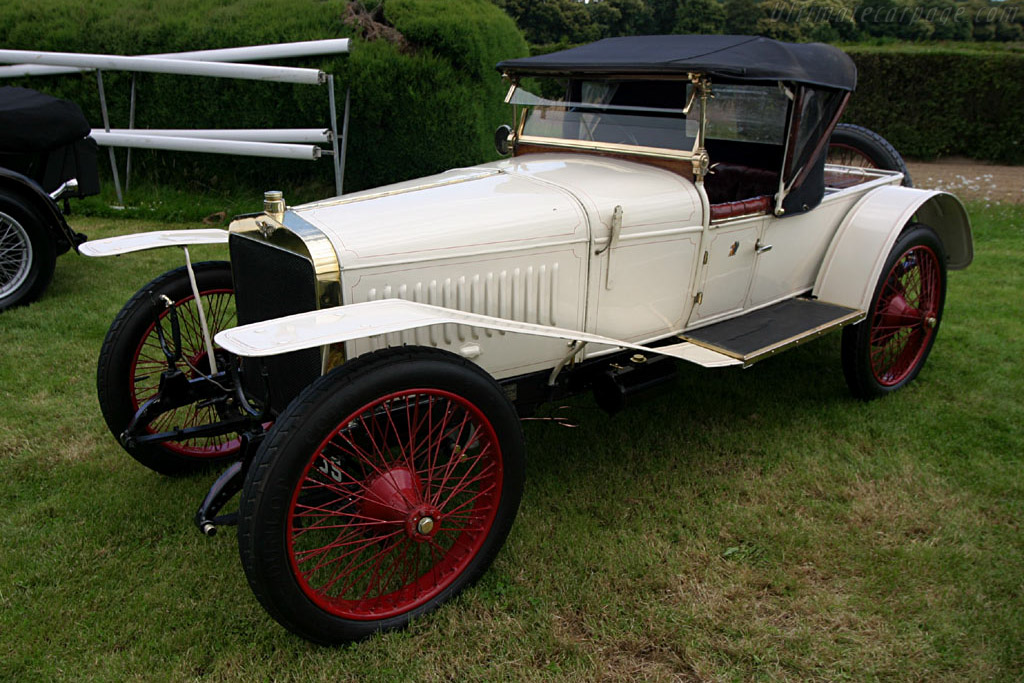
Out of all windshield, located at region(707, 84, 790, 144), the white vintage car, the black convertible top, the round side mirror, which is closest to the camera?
the white vintage car

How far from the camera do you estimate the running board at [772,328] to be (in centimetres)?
332

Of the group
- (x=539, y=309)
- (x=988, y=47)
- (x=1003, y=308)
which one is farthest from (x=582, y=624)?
(x=988, y=47)

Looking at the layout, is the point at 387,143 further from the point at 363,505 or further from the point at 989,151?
the point at 989,151

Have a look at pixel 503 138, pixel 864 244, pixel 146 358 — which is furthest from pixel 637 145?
pixel 146 358

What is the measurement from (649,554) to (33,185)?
498 cm

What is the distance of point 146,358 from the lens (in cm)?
335

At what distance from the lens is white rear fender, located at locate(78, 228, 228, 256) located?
9.19 feet

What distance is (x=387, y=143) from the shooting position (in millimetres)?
8039

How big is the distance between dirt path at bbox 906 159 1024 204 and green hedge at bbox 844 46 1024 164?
0.28 meters

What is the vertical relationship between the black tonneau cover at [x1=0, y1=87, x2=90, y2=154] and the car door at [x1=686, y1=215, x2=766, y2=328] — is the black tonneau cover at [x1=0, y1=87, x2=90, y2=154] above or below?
above

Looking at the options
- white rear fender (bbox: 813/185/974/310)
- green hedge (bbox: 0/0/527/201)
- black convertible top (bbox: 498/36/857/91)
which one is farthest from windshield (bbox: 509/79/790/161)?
green hedge (bbox: 0/0/527/201)

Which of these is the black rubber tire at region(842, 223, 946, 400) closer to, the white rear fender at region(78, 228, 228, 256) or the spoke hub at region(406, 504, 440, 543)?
the spoke hub at region(406, 504, 440, 543)

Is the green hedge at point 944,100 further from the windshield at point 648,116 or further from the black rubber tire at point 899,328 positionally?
the windshield at point 648,116

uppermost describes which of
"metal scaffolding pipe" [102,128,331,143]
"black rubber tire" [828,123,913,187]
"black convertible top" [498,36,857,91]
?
"black convertible top" [498,36,857,91]
